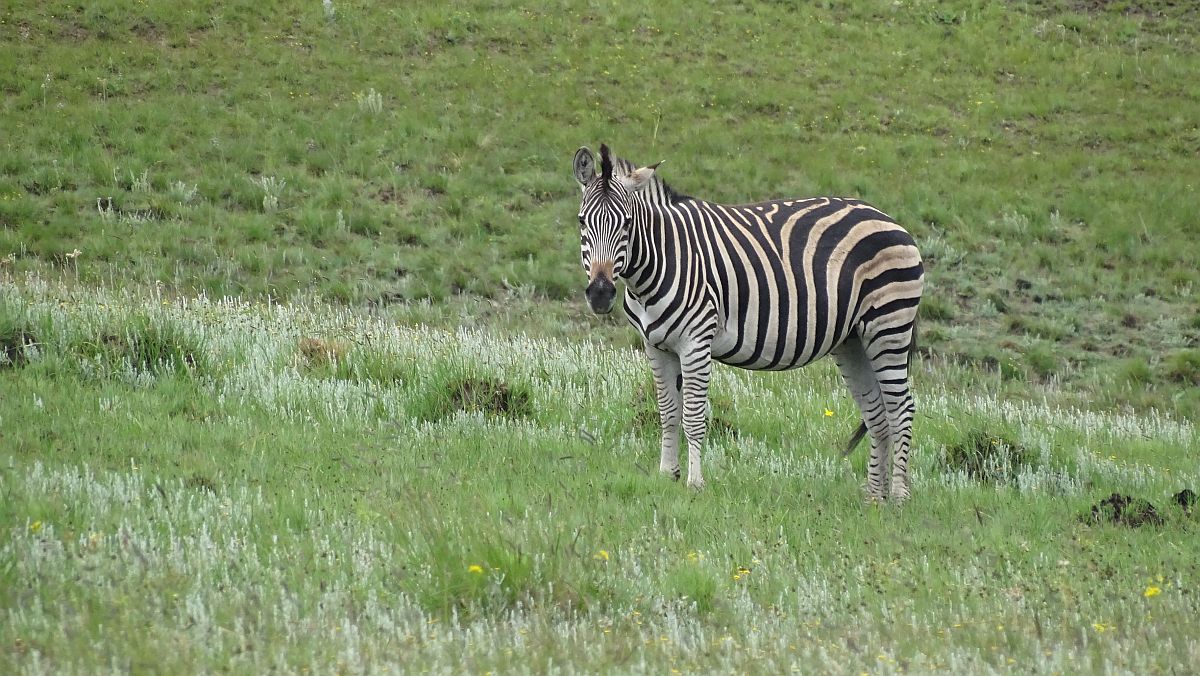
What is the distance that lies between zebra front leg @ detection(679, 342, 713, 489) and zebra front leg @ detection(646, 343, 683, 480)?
198 millimetres

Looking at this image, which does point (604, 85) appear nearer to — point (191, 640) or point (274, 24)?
point (274, 24)

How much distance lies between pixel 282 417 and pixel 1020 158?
20.5 metres

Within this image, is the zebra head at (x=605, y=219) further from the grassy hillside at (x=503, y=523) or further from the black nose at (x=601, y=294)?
the grassy hillside at (x=503, y=523)

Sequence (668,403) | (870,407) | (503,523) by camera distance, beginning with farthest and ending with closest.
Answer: (870,407) < (668,403) < (503,523)

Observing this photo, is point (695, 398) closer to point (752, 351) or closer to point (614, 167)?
point (752, 351)

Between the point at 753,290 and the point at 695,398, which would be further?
the point at 753,290

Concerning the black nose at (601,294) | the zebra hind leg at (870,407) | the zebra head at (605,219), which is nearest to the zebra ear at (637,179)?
the zebra head at (605,219)

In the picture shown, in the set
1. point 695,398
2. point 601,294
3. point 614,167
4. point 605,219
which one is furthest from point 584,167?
point 695,398

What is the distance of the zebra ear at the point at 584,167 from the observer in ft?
29.1

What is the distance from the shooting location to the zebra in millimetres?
8961

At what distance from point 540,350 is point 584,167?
4477 mm

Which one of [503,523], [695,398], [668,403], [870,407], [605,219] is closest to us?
[503,523]

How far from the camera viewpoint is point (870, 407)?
10.0 meters

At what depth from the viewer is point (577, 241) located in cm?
2162
